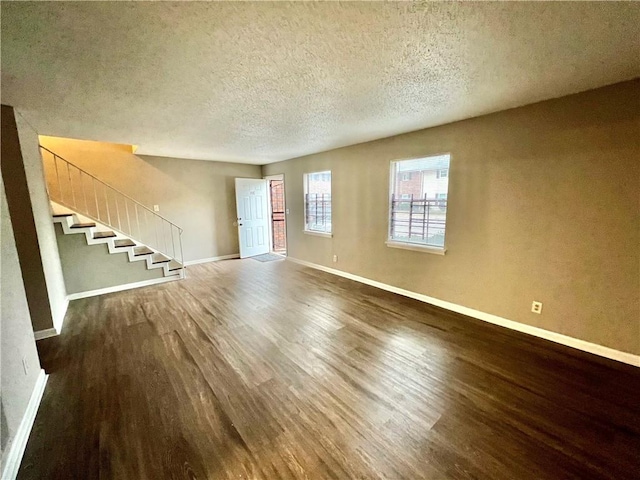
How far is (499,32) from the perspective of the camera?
143 cm

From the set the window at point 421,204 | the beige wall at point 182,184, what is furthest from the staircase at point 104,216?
the window at point 421,204

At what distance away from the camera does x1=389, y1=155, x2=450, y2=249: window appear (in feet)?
10.7

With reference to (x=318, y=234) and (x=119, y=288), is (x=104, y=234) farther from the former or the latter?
(x=318, y=234)

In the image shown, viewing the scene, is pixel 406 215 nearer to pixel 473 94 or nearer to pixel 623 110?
pixel 473 94

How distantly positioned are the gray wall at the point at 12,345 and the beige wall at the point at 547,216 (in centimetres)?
384

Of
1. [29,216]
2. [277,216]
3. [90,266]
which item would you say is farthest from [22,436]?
[277,216]

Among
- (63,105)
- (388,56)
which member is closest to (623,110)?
(388,56)

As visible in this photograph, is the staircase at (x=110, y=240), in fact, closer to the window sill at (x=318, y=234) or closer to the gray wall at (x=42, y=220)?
the gray wall at (x=42, y=220)

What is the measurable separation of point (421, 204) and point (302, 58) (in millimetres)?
2476

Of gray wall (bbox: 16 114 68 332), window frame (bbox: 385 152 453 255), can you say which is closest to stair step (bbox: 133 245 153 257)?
gray wall (bbox: 16 114 68 332)

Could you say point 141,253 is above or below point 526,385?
above

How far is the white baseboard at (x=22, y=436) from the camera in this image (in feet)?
Answer: 4.25

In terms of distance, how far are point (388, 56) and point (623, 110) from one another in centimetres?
205

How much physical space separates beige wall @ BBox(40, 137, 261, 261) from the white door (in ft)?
0.87
